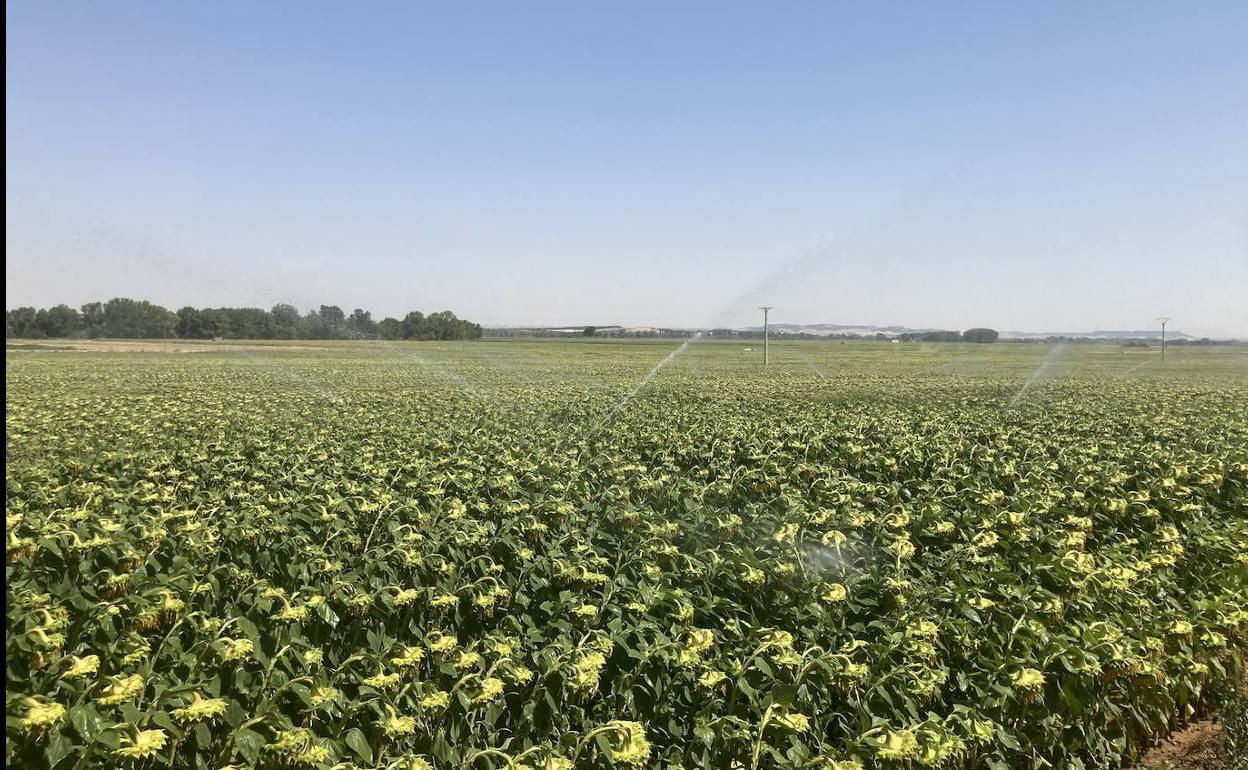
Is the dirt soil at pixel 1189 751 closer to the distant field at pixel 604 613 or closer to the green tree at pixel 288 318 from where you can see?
the distant field at pixel 604 613

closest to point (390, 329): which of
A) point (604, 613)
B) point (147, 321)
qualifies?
point (147, 321)

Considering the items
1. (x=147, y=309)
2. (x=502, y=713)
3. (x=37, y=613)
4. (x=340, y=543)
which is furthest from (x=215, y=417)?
(x=147, y=309)

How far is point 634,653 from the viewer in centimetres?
405

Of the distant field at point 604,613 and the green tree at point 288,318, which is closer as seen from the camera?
the distant field at point 604,613

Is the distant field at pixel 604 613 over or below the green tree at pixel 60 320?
below

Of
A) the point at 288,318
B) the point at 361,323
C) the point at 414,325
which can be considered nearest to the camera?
the point at 288,318

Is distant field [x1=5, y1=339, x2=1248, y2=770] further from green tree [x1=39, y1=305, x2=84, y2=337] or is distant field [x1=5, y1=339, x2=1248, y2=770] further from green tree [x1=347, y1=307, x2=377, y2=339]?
green tree [x1=39, y1=305, x2=84, y2=337]

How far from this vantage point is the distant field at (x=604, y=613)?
3.41m

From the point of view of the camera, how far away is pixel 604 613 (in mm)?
4680

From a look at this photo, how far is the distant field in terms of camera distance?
3.41 metres

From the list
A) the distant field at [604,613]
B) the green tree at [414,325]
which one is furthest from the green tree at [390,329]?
the distant field at [604,613]

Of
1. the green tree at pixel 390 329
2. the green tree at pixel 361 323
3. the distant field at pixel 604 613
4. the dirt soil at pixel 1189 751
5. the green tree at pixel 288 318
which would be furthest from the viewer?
the green tree at pixel 390 329

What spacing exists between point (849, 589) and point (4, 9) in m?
5.55

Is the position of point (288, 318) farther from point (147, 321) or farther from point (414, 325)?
point (414, 325)
